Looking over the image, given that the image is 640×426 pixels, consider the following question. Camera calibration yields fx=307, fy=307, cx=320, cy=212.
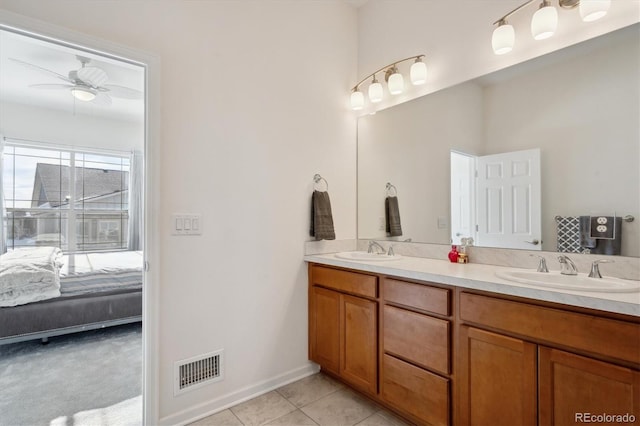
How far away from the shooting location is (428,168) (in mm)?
2203

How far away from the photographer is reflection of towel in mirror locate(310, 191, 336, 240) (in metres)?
2.25

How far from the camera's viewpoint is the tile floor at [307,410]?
173 centimetres

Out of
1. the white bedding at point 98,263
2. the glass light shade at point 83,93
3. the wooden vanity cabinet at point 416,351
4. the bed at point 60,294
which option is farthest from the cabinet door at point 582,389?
the glass light shade at point 83,93

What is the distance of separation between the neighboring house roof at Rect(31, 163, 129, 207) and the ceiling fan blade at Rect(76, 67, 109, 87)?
1.18 meters

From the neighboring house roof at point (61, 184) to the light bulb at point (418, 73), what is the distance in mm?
3696

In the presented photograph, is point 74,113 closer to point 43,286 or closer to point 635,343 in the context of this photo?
point 43,286

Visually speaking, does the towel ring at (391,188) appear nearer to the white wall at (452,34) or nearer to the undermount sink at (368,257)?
the undermount sink at (368,257)

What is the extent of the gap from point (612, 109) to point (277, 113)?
5.93ft

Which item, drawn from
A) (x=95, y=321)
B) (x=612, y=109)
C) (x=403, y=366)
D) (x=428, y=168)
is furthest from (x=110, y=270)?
(x=612, y=109)

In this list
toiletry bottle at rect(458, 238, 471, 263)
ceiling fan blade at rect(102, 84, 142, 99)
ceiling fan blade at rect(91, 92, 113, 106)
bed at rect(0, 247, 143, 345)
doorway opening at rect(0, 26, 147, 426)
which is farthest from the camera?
ceiling fan blade at rect(91, 92, 113, 106)

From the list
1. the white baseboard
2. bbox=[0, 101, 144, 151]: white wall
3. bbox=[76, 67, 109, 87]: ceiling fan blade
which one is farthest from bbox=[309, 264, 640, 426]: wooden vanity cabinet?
bbox=[0, 101, 144, 151]: white wall

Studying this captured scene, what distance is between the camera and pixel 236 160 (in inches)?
76.4

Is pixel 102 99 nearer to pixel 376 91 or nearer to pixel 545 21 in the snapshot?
pixel 376 91

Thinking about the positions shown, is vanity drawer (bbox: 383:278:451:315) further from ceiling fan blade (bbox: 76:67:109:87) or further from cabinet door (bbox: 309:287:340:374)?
ceiling fan blade (bbox: 76:67:109:87)
